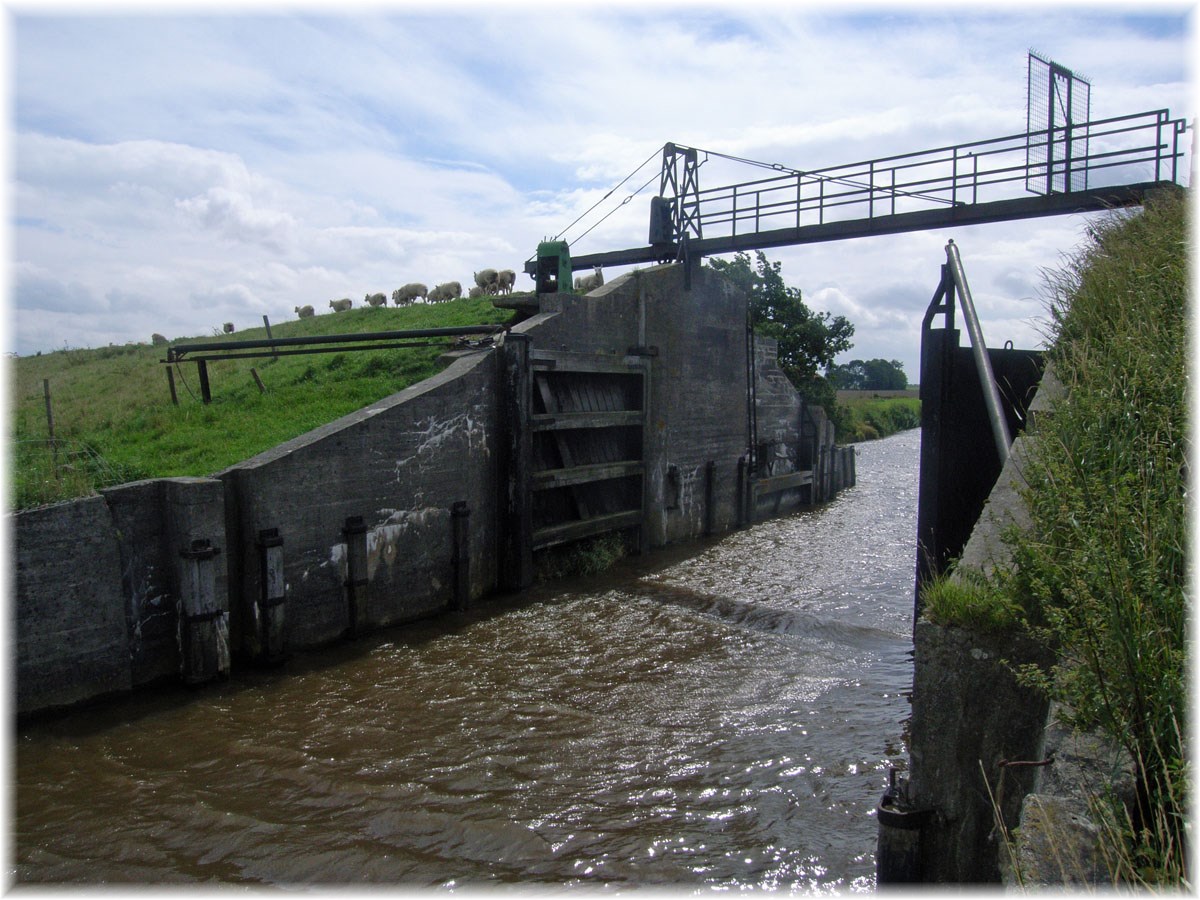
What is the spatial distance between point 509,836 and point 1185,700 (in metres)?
4.12

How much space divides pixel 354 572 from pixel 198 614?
1.86 m

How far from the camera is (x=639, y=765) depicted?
659 centimetres

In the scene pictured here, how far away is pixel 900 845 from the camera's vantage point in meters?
3.83

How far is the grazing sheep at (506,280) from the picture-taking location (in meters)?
26.2

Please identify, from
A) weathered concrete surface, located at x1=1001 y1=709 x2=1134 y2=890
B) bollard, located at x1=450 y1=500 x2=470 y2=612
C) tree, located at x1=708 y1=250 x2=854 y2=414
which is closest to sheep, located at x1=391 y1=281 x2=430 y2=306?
tree, located at x1=708 y1=250 x2=854 y2=414

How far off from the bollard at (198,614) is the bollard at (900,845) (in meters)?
6.29

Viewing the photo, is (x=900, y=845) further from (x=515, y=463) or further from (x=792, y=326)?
(x=792, y=326)

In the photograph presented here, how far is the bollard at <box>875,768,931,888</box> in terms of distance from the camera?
3811mm

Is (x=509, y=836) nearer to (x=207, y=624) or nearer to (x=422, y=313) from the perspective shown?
(x=207, y=624)

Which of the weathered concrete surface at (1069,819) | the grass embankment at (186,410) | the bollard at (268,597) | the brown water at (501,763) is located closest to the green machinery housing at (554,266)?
the grass embankment at (186,410)

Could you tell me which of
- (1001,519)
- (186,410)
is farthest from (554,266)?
(1001,519)

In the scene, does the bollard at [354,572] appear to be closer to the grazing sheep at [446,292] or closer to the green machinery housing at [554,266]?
the green machinery housing at [554,266]

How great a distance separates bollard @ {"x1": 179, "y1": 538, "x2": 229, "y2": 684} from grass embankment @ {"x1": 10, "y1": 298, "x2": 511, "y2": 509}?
1056 mm

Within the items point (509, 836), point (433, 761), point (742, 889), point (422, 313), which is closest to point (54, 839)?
point (433, 761)
